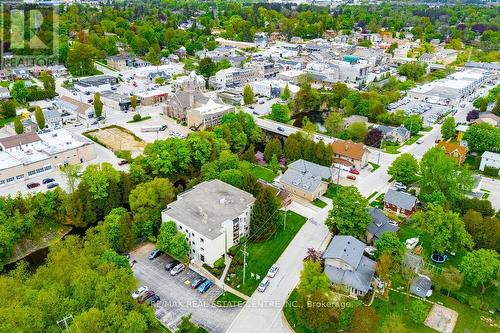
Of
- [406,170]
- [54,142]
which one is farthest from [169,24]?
[406,170]

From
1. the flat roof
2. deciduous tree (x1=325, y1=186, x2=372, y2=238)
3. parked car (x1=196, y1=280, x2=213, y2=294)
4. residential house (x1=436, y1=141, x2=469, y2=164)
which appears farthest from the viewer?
residential house (x1=436, y1=141, x2=469, y2=164)

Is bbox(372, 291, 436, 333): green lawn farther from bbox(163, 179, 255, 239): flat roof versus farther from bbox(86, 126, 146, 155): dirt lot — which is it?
bbox(86, 126, 146, 155): dirt lot

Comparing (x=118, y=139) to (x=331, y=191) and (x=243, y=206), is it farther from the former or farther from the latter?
(x=331, y=191)

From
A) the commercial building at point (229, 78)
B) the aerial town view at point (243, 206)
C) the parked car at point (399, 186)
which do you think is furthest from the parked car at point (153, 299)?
the commercial building at point (229, 78)

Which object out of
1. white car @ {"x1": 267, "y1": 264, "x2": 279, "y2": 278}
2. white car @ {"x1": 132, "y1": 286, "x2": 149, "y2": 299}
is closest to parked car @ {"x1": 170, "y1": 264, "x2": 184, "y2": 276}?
white car @ {"x1": 132, "y1": 286, "x2": 149, "y2": 299}

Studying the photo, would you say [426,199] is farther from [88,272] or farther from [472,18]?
[472,18]

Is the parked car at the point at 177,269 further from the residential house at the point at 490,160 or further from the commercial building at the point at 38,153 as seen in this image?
the residential house at the point at 490,160
